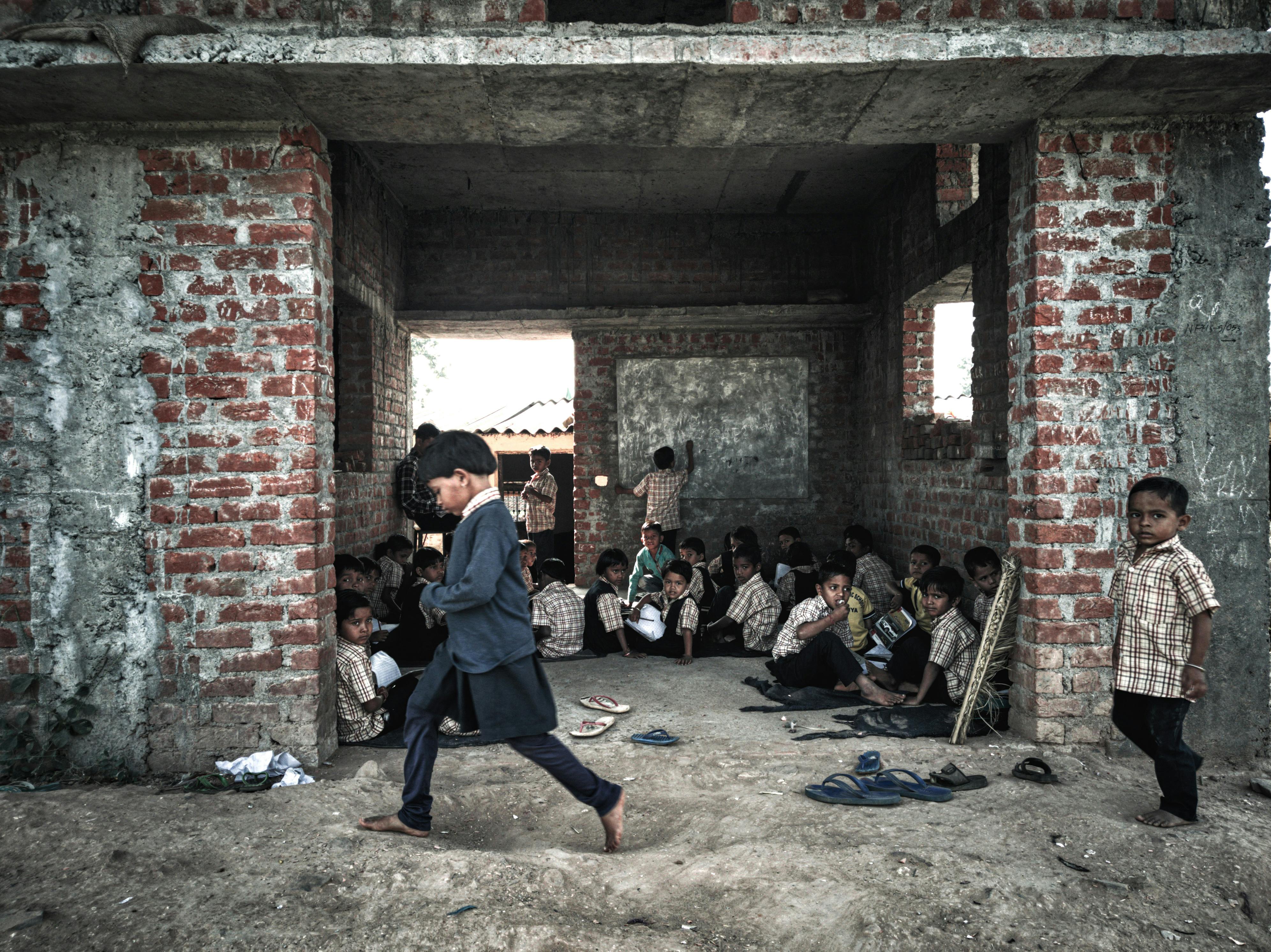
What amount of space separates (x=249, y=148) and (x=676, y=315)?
541cm

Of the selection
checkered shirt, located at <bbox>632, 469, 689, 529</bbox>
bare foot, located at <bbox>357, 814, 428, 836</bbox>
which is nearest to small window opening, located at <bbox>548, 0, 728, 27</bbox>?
checkered shirt, located at <bbox>632, 469, 689, 529</bbox>

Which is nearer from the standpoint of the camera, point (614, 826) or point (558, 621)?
point (614, 826)

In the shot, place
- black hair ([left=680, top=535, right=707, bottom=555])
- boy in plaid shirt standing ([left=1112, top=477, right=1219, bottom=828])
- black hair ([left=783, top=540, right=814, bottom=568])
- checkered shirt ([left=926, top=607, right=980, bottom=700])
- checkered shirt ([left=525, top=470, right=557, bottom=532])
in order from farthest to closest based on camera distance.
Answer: checkered shirt ([left=525, top=470, right=557, bottom=532]) → black hair ([left=783, top=540, right=814, bottom=568]) → black hair ([left=680, top=535, right=707, bottom=555]) → checkered shirt ([left=926, top=607, right=980, bottom=700]) → boy in plaid shirt standing ([left=1112, top=477, right=1219, bottom=828])

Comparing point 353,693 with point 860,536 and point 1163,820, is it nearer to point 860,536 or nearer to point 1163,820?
point 1163,820

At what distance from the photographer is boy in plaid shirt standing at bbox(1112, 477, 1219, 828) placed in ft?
9.90

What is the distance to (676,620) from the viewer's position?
19.9 ft

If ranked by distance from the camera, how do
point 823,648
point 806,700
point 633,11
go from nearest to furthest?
point 806,700
point 823,648
point 633,11

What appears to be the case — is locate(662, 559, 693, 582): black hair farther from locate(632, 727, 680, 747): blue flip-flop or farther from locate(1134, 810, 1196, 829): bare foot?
locate(1134, 810, 1196, 829): bare foot

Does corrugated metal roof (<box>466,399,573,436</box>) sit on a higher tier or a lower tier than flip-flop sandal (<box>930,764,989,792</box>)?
higher

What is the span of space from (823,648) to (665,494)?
3948 mm

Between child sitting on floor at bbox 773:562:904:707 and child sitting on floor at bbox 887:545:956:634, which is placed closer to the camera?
child sitting on floor at bbox 773:562:904:707

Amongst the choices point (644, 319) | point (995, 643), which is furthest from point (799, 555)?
point (995, 643)

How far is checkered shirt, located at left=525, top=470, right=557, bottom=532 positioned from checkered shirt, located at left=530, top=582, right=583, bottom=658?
7.70 feet

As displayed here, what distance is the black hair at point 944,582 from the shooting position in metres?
4.68
